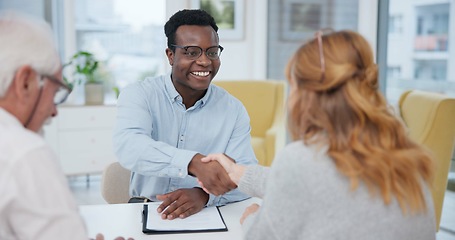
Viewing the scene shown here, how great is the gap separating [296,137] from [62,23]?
468cm

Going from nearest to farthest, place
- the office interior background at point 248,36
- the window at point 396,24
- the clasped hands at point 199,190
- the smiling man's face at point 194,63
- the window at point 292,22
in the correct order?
the clasped hands at point 199,190 → the smiling man's face at point 194,63 → the office interior background at point 248,36 → the window at point 396,24 → the window at point 292,22

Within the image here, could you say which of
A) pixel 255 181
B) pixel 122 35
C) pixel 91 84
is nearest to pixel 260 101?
pixel 91 84

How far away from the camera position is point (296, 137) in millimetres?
1309

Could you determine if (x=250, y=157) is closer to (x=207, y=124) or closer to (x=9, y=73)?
(x=207, y=124)

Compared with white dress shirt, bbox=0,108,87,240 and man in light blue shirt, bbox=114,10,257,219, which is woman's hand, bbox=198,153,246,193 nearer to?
man in light blue shirt, bbox=114,10,257,219

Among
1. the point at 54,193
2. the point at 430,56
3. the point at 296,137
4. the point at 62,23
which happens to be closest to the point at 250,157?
the point at 296,137

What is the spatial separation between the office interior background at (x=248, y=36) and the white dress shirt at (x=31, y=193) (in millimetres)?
3964

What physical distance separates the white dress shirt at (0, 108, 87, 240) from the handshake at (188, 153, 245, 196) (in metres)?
0.89

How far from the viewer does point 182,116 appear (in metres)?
2.35

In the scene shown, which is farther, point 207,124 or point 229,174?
point 207,124

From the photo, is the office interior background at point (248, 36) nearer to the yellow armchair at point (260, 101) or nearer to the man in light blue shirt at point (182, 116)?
the yellow armchair at point (260, 101)

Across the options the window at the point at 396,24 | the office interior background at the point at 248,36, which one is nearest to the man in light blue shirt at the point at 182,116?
the office interior background at the point at 248,36

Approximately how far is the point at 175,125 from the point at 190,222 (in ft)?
2.04

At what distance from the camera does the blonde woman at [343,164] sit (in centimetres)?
119
